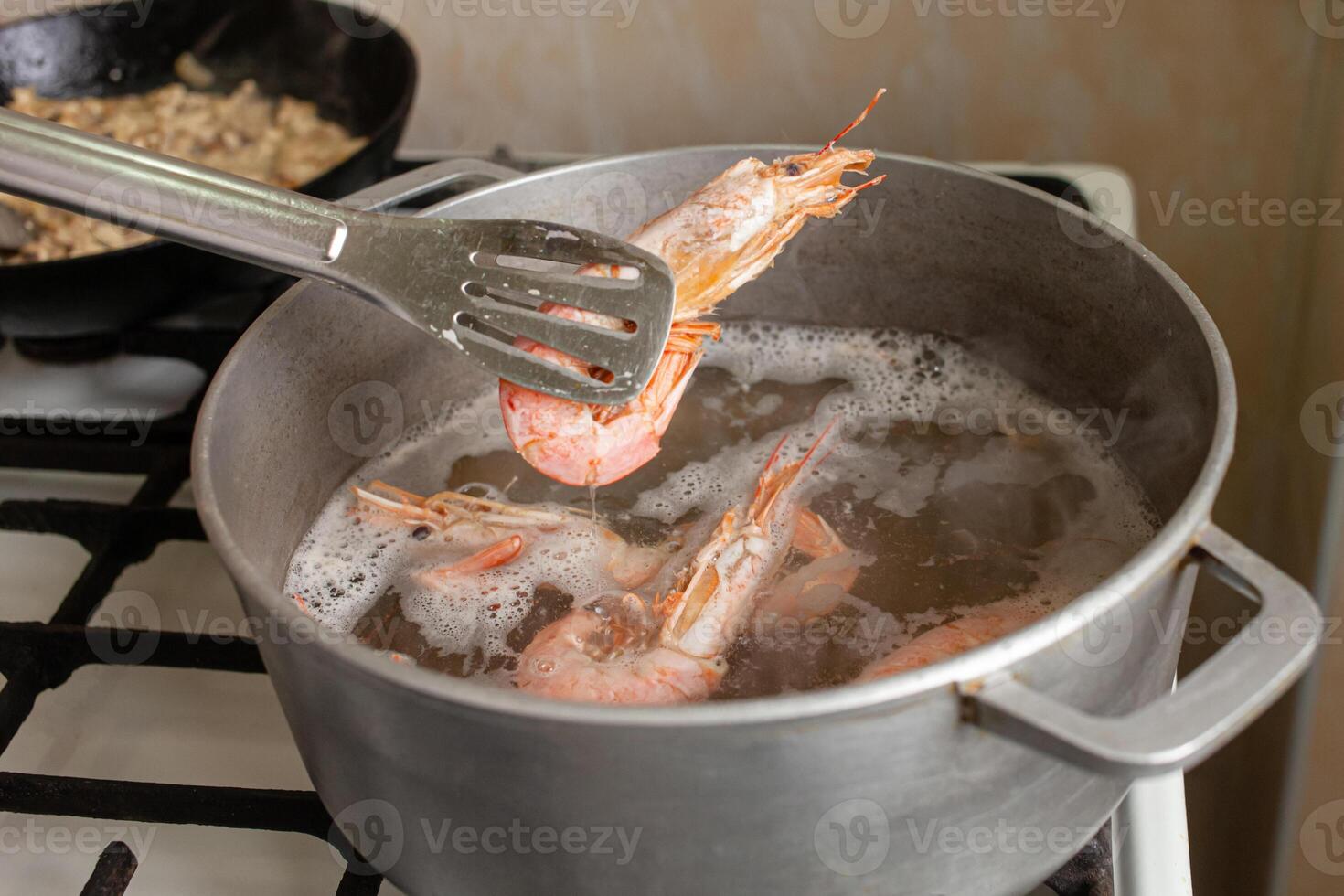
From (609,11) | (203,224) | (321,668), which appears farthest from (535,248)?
(609,11)

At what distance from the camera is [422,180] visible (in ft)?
2.66

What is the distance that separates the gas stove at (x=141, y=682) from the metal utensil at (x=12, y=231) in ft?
0.27

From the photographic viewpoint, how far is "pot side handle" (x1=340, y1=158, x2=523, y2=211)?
77 centimetres

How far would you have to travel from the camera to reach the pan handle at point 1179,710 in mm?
428

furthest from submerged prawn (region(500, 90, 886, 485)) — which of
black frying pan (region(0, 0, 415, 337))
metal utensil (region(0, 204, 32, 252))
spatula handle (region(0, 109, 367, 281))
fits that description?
metal utensil (region(0, 204, 32, 252))

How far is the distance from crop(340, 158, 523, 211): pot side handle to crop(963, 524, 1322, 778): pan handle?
0.50m

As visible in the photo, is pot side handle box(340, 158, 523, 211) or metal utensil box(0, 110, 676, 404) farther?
pot side handle box(340, 158, 523, 211)

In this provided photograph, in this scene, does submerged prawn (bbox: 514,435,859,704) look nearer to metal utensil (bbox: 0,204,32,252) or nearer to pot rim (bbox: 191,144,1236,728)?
pot rim (bbox: 191,144,1236,728)

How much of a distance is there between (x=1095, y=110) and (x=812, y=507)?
571 mm

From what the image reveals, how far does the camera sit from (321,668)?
48 centimetres

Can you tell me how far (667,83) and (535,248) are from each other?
0.58m

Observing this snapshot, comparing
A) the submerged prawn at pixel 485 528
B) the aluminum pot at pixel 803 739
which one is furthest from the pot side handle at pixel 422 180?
the submerged prawn at pixel 485 528

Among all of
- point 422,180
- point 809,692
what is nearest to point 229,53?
point 422,180

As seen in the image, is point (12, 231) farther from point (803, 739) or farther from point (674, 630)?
point (803, 739)
